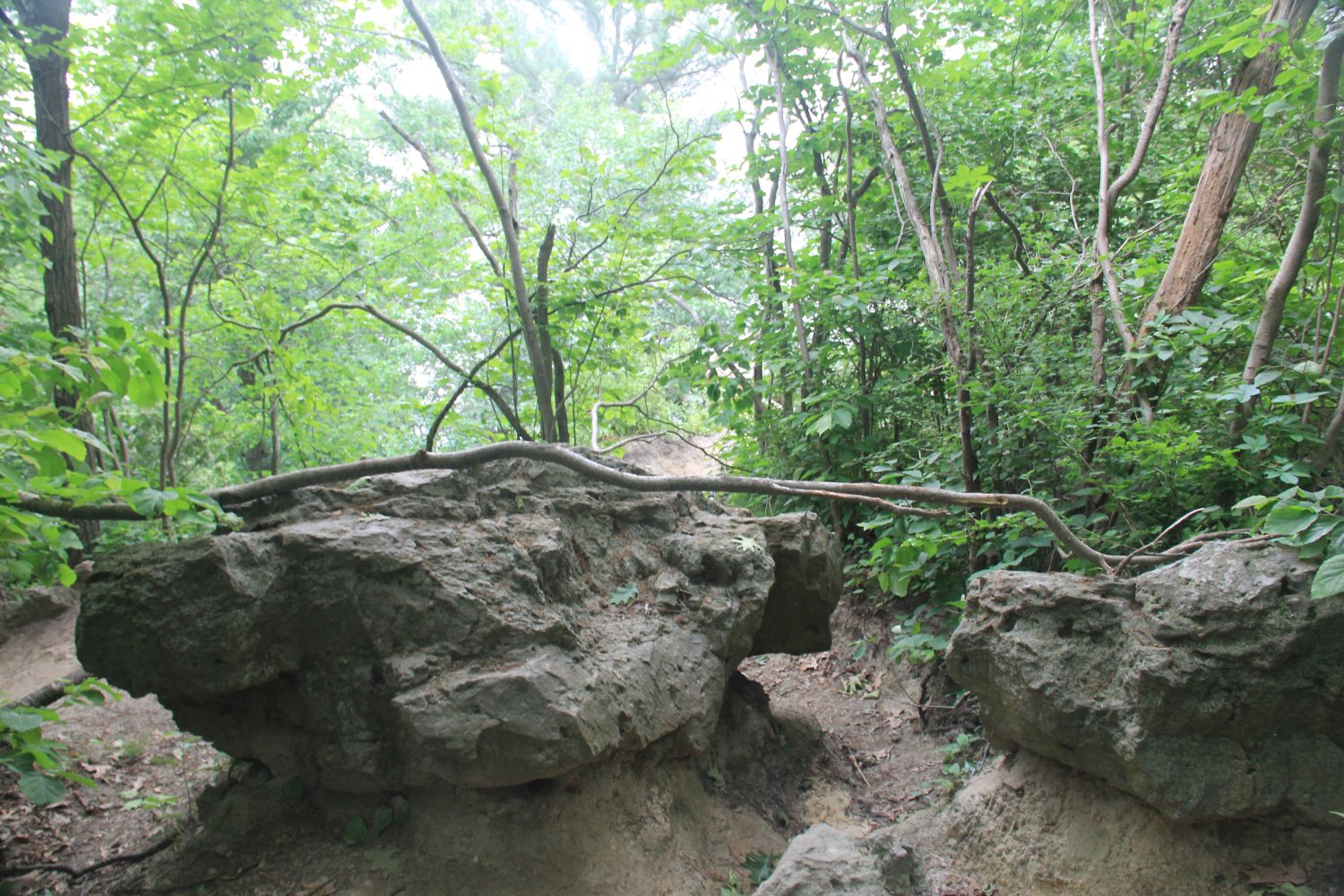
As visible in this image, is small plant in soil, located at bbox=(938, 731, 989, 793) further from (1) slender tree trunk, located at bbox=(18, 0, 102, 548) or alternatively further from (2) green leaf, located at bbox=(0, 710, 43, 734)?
(1) slender tree trunk, located at bbox=(18, 0, 102, 548)

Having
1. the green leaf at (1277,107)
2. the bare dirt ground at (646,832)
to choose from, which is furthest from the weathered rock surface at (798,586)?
the green leaf at (1277,107)

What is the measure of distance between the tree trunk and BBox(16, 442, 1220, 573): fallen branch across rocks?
1.27m

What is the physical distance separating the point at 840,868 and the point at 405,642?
172cm

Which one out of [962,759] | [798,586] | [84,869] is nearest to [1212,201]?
[798,586]

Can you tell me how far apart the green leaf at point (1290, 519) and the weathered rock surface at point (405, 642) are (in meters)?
2.00

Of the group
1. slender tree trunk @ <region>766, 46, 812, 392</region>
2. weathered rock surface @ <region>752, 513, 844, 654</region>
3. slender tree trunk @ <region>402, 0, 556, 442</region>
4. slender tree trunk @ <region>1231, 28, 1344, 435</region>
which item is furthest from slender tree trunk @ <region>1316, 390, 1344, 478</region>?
slender tree trunk @ <region>402, 0, 556, 442</region>

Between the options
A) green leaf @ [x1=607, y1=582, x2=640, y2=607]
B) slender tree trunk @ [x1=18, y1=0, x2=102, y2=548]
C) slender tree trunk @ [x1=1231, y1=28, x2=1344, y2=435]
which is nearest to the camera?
slender tree trunk @ [x1=1231, y1=28, x2=1344, y2=435]

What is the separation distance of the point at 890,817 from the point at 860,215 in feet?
16.5

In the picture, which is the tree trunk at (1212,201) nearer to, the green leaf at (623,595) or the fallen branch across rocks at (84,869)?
the green leaf at (623,595)

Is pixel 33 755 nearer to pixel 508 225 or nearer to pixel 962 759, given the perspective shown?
pixel 962 759

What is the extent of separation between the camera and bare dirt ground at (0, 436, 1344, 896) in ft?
8.47

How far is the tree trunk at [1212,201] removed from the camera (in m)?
3.63

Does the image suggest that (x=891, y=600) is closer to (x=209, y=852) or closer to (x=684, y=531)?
(x=684, y=531)

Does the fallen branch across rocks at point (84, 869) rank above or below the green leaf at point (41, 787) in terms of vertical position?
below
